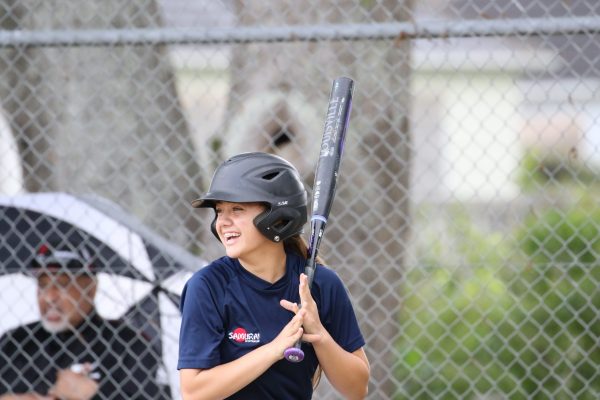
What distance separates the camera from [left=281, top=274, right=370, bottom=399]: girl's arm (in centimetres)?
278

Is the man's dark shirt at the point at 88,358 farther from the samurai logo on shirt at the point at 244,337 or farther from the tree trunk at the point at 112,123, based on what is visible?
the samurai logo on shirt at the point at 244,337

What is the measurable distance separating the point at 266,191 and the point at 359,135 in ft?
8.55

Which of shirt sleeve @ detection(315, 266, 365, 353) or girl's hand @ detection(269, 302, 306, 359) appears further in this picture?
shirt sleeve @ detection(315, 266, 365, 353)

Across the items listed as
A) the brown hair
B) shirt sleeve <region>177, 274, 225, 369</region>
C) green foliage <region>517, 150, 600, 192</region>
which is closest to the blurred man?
the brown hair

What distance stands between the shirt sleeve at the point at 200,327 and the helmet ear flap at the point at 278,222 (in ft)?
0.73

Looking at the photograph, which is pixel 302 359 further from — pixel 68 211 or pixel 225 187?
pixel 68 211

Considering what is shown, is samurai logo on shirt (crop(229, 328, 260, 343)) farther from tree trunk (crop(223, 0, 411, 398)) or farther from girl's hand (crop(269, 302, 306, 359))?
tree trunk (crop(223, 0, 411, 398))

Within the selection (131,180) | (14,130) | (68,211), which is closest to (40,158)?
(14,130)

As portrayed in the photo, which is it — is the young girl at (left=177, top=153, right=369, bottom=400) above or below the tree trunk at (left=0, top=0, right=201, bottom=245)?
below

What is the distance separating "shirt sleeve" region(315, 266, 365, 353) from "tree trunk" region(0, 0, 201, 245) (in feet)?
9.59

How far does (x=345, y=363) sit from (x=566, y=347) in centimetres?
301

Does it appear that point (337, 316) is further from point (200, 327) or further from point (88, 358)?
point (88, 358)

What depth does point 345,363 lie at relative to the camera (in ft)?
9.52

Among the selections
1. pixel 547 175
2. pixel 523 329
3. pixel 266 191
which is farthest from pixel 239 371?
pixel 547 175
